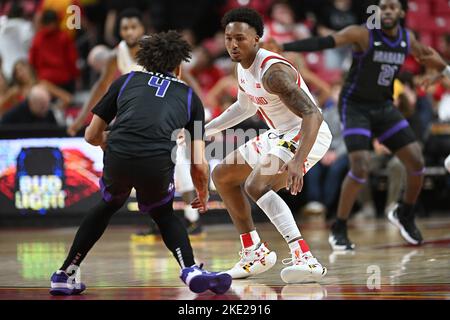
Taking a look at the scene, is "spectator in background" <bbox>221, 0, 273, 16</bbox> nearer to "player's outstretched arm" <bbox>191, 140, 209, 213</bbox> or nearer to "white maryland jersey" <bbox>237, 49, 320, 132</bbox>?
"white maryland jersey" <bbox>237, 49, 320, 132</bbox>

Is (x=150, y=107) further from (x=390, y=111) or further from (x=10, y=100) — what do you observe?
(x=10, y=100)

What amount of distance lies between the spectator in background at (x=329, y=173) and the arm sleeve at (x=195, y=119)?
22.0ft

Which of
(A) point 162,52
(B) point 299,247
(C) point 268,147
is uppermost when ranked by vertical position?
(A) point 162,52

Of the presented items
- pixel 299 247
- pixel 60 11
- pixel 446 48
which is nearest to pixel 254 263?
pixel 299 247

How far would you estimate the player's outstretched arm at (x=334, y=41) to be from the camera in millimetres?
8164

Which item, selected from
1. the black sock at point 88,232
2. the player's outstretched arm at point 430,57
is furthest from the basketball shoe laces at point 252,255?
the player's outstretched arm at point 430,57

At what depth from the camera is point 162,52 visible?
589 cm

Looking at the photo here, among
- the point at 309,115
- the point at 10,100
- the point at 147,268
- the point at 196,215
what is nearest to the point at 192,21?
the point at 10,100

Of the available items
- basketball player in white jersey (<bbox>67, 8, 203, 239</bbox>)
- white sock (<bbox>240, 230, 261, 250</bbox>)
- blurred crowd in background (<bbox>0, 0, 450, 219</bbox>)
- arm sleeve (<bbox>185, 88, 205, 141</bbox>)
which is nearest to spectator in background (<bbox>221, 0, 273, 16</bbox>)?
blurred crowd in background (<bbox>0, 0, 450, 219</bbox>)

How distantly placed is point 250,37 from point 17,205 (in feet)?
20.7

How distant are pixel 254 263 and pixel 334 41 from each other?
2718 millimetres

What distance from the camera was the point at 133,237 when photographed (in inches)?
405

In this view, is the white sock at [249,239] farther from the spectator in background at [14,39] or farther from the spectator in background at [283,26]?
the spectator in background at [14,39]

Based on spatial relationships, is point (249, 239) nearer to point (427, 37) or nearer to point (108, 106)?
point (108, 106)
